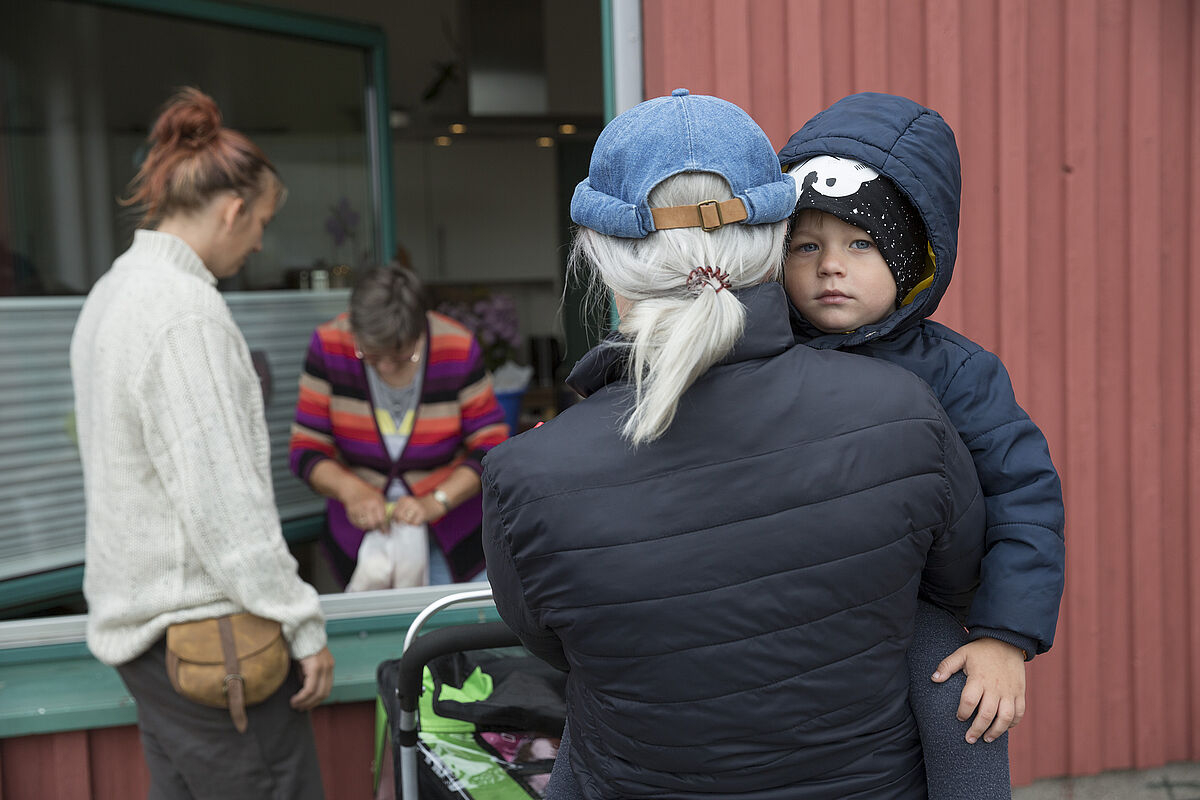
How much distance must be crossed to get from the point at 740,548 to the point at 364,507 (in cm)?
217

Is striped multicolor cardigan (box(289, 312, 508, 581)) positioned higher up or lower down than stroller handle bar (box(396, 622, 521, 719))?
higher up

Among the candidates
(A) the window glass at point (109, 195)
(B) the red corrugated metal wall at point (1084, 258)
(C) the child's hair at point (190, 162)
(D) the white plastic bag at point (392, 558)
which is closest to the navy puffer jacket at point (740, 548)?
(C) the child's hair at point (190, 162)

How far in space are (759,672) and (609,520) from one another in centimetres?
23

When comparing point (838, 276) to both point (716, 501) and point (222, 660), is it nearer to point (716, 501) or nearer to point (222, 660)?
point (716, 501)

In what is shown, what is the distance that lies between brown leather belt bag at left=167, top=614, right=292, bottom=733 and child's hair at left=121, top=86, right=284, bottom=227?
889 mm

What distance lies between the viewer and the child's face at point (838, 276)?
1.43 meters

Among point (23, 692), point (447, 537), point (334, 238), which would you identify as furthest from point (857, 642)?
point (334, 238)

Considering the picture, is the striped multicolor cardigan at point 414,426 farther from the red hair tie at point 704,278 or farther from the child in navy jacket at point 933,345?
the red hair tie at point 704,278

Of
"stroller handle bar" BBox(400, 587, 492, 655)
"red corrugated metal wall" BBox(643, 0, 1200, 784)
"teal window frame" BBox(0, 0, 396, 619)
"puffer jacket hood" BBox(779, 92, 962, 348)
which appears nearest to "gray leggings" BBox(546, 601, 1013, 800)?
"puffer jacket hood" BBox(779, 92, 962, 348)

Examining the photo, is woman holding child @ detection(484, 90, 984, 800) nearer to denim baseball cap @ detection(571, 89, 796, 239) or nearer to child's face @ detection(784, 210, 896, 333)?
denim baseball cap @ detection(571, 89, 796, 239)

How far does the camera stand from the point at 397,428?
3.20 m

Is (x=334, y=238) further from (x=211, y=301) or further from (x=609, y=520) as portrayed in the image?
(x=609, y=520)

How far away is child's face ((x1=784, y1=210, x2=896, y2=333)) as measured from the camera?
143 cm

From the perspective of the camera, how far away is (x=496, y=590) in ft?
3.92
